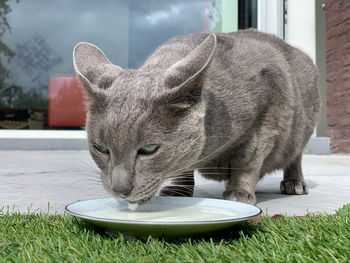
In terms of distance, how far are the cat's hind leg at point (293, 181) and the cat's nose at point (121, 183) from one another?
1.47 meters

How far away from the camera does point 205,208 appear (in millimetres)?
1713

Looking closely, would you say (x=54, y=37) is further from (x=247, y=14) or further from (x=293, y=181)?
(x=293, y=181)

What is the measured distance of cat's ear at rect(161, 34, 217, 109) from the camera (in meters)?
1.61

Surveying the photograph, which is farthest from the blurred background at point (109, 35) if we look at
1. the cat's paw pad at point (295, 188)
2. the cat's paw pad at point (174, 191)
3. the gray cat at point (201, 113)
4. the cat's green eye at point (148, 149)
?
the cat's green eye at point (148, 149)

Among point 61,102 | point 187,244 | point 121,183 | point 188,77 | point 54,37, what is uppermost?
point 54,37

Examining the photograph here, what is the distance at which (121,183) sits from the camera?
150 centimetres

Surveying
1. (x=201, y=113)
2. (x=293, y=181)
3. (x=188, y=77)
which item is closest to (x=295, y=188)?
(x=293, y=181)

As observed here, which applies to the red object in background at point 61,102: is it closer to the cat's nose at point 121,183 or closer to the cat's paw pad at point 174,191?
the cat's paw pad at point 174,191

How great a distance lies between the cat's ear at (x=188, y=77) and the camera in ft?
5.27

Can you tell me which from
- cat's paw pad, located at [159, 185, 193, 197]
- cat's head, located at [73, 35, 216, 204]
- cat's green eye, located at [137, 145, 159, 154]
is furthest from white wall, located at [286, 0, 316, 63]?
cat's green eye, located at [137, 145, 159, 154]

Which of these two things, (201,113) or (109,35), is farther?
(109,35)

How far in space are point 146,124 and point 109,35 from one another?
15.9 ft

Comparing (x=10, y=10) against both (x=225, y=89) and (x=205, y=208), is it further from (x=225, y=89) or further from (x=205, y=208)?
(x=205, y=208)

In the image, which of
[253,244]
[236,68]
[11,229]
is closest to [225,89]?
[236,68]
